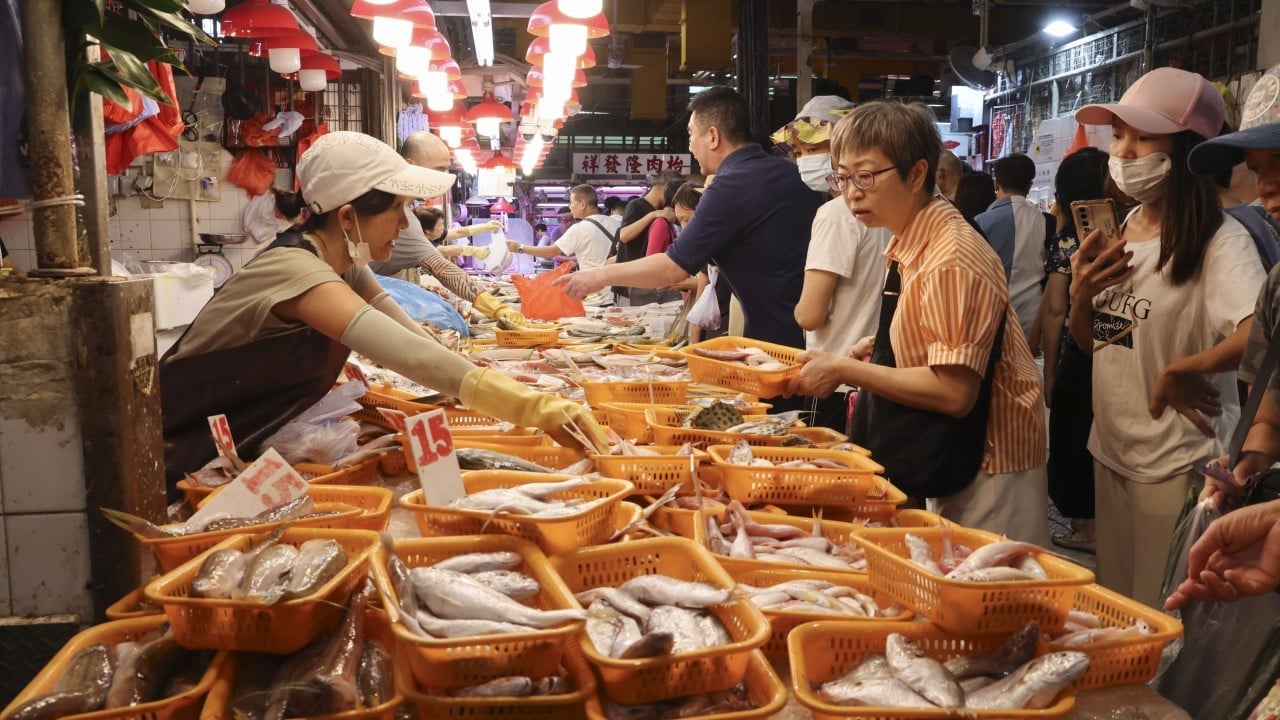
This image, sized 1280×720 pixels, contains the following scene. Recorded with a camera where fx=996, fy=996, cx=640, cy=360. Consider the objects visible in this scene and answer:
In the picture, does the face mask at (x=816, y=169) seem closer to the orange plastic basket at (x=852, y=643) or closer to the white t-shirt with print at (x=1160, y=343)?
the white t-shirt with print at (x=1160, y=343)

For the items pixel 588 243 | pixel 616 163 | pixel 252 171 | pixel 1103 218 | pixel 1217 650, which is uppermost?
pixel 616 163

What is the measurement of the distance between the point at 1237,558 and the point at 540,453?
1898 mm

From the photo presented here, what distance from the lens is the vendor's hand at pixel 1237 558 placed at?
219 cm

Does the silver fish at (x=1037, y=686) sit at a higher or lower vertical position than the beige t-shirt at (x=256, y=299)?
lower

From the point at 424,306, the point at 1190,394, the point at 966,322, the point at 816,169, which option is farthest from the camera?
the point at 424,306

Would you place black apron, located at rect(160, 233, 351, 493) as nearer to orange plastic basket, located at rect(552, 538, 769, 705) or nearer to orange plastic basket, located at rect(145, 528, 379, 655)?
orange plastic basket, located at rect(145, 528, 379, 655)

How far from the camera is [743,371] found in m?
4.11

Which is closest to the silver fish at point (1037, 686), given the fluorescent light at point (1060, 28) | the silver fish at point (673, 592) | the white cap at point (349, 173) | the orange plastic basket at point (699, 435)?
the silver fish at point (673, 592)

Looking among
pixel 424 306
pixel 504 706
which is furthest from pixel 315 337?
pixel 424 306

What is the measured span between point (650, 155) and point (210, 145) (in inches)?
849

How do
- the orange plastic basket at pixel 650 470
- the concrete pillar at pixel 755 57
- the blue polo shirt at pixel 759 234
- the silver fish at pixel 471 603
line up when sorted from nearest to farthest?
1. the silver fish at pixel 471 603
2. the orange plastic basket at pixel 650 470
3. the blue polo shirt at pixel 759 234
4. the concrete pillar at pixel 755 57

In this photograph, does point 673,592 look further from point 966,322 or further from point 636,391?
point 636,391

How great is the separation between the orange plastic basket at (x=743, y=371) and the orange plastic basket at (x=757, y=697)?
7.07 ft

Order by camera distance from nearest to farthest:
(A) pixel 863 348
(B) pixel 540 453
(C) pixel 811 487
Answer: (C) pixel 811 487, (B) pixel 540 453, (A) pixel 863 348
